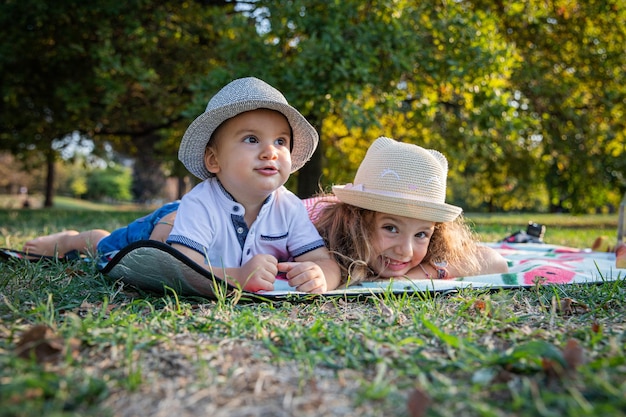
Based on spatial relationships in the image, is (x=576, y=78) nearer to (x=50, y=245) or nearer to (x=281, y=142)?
(x=281, y=142)

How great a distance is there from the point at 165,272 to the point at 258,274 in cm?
38

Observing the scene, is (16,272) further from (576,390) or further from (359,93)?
(359,93)

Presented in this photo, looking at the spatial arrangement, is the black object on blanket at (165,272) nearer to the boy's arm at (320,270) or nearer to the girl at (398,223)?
the boy's arm at (320,270)

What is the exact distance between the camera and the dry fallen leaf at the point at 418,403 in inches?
44.0

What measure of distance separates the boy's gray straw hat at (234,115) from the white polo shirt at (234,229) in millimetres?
171

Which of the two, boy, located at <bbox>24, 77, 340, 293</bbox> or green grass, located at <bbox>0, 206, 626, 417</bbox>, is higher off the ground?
boy, located at <bbox>24, 77, 340, 293</bbox>

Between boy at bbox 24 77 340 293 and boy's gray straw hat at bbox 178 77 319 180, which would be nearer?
boy at bbox 24 77 340 293

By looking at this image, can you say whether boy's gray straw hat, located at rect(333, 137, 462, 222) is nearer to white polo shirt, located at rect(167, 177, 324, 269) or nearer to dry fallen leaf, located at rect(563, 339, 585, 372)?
white polo shirt, located at rect(167, 177, 324, 269)

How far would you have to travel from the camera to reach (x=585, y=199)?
1072 centimetres

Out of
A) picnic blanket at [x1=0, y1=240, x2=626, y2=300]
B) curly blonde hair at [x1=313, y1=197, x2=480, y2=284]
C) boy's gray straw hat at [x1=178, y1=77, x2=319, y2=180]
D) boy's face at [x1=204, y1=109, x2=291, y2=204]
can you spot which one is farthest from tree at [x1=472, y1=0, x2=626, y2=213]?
boy's face at [x1=204, y1=109, x2=291, y2=204]

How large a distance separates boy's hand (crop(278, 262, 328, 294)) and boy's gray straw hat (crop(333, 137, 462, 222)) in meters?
0.54

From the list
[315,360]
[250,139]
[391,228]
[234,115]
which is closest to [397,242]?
[391,228]

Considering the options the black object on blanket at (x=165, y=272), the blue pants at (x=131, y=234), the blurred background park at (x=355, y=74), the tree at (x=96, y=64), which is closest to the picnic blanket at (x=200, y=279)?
the black object on blanket at (x=165, y=272)

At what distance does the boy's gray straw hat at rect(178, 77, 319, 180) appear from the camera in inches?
99.9
